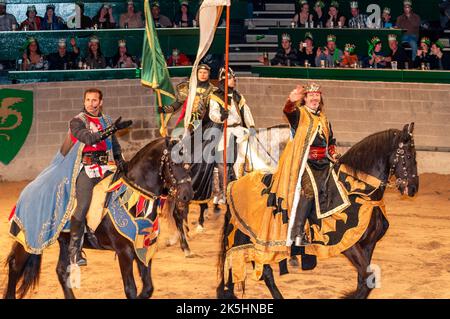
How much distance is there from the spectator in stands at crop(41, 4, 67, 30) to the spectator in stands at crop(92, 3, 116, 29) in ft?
2.18

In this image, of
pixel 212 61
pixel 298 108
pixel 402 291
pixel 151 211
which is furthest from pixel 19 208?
pixel 212 61

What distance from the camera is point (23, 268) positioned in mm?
10438

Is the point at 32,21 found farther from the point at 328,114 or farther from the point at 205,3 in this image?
the point at 205,3

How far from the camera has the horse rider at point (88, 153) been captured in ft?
32.7

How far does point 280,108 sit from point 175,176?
9.08 m

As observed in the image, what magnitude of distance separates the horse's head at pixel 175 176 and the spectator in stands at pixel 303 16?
10.8m

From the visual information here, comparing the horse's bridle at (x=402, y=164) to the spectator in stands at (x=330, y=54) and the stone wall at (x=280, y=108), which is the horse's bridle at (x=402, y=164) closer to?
the stone wall at (x=280, y=108)

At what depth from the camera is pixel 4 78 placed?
1917 centimetres

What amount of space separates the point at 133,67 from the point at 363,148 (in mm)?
9728

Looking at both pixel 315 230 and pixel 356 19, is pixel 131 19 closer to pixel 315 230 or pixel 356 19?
pixel 356 19

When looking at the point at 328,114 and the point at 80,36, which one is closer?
the point at 328,114

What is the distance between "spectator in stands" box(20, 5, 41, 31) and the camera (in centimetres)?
1961

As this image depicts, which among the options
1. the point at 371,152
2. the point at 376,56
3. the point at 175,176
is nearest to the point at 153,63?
the point at 175,176

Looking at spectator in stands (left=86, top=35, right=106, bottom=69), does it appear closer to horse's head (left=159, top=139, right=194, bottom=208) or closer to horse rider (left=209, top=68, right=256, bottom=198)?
horse rider (left=209, top=68, right=256, bottom=198)
